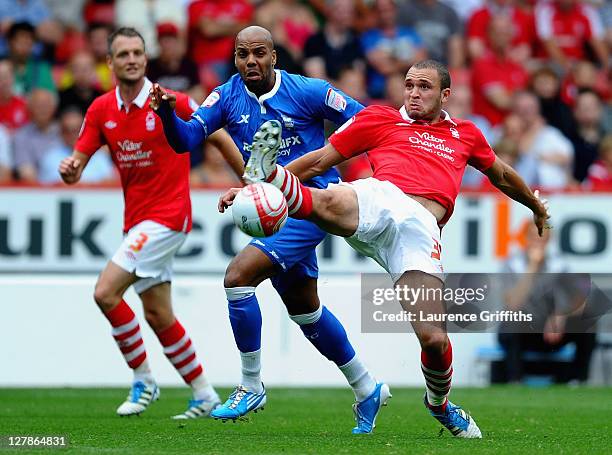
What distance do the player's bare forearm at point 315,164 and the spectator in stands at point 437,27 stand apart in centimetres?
918

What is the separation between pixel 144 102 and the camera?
1004 cm

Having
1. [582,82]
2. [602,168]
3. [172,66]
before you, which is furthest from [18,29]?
[602,168]

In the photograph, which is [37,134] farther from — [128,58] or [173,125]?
[173,125]

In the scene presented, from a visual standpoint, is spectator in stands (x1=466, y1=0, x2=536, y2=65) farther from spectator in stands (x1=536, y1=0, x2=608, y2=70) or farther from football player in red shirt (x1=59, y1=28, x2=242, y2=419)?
football player in red shirt (x1=59, y1=28, x2=242, y2=419)

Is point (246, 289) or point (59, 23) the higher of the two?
point (59, 23)

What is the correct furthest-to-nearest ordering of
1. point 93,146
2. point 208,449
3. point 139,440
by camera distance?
point 93,146 → point 139,440 → point 208,449

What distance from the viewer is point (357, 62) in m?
16.5

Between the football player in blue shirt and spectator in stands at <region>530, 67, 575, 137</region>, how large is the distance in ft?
26.9

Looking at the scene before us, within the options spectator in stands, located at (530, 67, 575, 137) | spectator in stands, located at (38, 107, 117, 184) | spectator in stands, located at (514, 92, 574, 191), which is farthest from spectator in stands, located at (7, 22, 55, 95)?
spectator in stands, located at (530, 67, 575, 137)

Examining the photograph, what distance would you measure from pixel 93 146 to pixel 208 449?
3523 mm

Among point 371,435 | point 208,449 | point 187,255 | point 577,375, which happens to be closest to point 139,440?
point 208,449

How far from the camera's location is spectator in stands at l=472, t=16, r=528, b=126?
1667 cm

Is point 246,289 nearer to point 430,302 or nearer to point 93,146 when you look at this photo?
point 430,302

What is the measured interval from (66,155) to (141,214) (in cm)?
488
